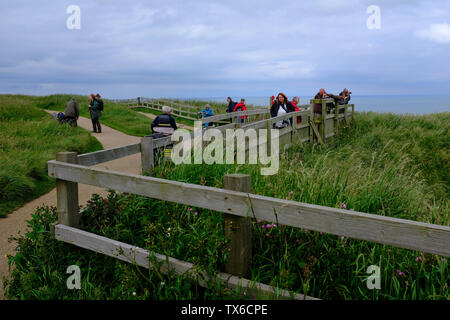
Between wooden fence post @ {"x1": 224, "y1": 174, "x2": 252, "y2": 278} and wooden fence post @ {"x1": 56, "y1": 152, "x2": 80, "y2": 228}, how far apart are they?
2072 millimetres

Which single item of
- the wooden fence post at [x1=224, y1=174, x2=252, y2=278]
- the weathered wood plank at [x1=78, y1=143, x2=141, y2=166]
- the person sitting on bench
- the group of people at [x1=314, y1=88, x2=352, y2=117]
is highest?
the group of people at [x1=314, y1=88, x2=352, y2=117]

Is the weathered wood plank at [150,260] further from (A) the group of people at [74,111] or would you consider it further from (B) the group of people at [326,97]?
(A) the group of people at [74,111]

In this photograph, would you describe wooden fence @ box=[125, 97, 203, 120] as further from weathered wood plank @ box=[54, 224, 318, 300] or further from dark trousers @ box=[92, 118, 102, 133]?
weathered wood plank @ box=[54, 224, 318, 300]

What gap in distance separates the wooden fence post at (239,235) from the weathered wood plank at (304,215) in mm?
84

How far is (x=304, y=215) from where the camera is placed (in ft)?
8.95

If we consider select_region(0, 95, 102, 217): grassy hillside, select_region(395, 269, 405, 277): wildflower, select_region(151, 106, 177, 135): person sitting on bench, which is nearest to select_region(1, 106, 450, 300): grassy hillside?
select_region(395, 269, 405, 277): wildflower

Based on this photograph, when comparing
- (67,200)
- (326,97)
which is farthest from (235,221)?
(326,97)

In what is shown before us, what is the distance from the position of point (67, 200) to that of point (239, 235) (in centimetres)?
221

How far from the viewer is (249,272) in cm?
318

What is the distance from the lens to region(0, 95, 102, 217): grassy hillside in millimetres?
7418
